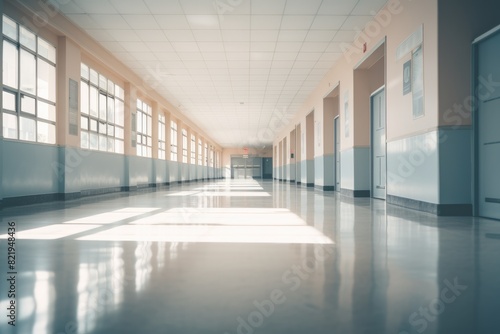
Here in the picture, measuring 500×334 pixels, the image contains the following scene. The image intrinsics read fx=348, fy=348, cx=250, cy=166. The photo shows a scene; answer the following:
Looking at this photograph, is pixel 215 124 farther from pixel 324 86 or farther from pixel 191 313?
pixel 191 313

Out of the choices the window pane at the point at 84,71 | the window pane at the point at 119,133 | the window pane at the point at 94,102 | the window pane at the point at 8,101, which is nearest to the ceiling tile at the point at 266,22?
the window pane at the point at 84,71

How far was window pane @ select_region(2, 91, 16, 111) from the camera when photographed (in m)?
6.93

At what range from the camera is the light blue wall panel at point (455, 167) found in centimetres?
555

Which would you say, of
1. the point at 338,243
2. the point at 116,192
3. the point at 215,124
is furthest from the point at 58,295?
the point at 215,124

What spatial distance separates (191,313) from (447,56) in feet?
18.8

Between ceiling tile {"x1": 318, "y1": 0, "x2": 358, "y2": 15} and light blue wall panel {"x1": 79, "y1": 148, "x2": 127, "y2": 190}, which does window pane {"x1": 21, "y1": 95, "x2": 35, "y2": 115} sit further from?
ceiling tile {"x1": 318, "y1": 0, "x2": 358, "y2": 15}

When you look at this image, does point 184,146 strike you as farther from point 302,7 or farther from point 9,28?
point 302,7

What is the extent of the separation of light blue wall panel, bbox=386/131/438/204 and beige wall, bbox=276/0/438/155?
0.76 ft

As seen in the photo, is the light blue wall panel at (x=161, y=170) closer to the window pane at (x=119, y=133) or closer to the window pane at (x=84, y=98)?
the window pane at (x=119, y=133)

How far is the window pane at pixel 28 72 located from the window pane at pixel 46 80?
8.8 inches

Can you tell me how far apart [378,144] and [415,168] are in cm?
319

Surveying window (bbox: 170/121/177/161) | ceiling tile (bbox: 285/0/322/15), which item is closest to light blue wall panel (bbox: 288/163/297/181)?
window (bbox: 170/121/177/161)

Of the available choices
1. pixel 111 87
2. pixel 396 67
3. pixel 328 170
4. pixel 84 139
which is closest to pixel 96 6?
pixel 84 139

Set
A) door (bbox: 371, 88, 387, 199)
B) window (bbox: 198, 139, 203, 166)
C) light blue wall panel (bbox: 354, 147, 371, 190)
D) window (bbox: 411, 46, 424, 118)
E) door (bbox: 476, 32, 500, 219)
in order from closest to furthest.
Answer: door (bbox: 476, 32, 500, 219) → window (bbox: 411, 46, 424, 118) → door (bbox: 371, 88, 387, 199) → light blue wall panel (bbox: 354, 147, 371, 190) → window (bbox: 198, 139, 203, 166)
